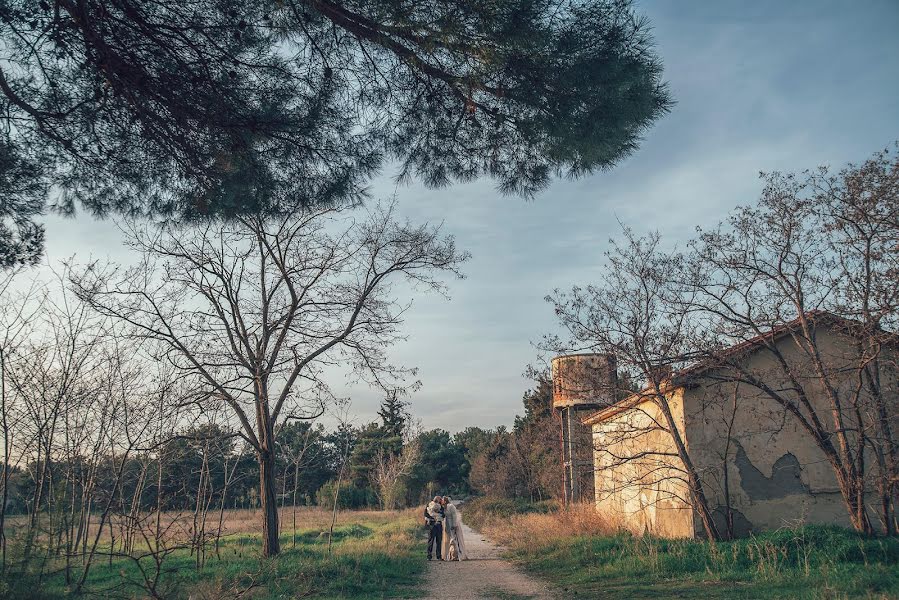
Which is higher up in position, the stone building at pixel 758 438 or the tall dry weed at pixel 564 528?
the stone building at pixel 758 438

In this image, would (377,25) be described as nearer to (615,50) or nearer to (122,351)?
(615,50)

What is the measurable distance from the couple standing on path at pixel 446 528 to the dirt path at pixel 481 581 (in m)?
0.46

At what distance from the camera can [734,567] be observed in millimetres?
10555

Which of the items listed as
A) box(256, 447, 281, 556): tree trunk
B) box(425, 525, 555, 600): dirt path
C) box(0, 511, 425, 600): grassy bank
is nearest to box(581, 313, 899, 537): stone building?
box(425, 525, 555, 600): dirt path

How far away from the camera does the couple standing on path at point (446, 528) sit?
15.9 metres

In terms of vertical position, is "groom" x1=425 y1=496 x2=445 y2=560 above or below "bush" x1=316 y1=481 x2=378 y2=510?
above

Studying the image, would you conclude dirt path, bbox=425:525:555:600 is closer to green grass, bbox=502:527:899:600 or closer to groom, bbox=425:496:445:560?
green grass, bbox=502:527:899:600

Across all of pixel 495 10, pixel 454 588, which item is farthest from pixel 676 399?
pixel 495 10

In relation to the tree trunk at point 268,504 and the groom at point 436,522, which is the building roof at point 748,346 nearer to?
the groom at point 436,522

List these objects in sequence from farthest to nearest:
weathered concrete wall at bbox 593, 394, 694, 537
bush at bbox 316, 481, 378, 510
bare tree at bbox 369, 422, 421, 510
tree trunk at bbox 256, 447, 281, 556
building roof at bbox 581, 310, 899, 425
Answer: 1. bush at bbox 316, 481, 378, 510
2. bare tree at bbox 369, 422, 421, 510
3. tree trunk at bbox 256, 447, 281, 556
4. weathered concrete wall at bbox 593, 394, 694, 537
5. building roof at bbox 581, 310, 899, 425

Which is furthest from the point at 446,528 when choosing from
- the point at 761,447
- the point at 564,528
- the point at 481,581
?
the point at 761,447

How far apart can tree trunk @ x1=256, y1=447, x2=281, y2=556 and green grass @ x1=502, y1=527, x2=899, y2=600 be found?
6382 millimetres

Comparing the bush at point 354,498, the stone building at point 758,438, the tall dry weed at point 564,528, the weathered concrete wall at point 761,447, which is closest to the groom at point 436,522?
the tall dry weed at point 564,528

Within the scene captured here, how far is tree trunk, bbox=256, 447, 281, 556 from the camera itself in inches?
589
